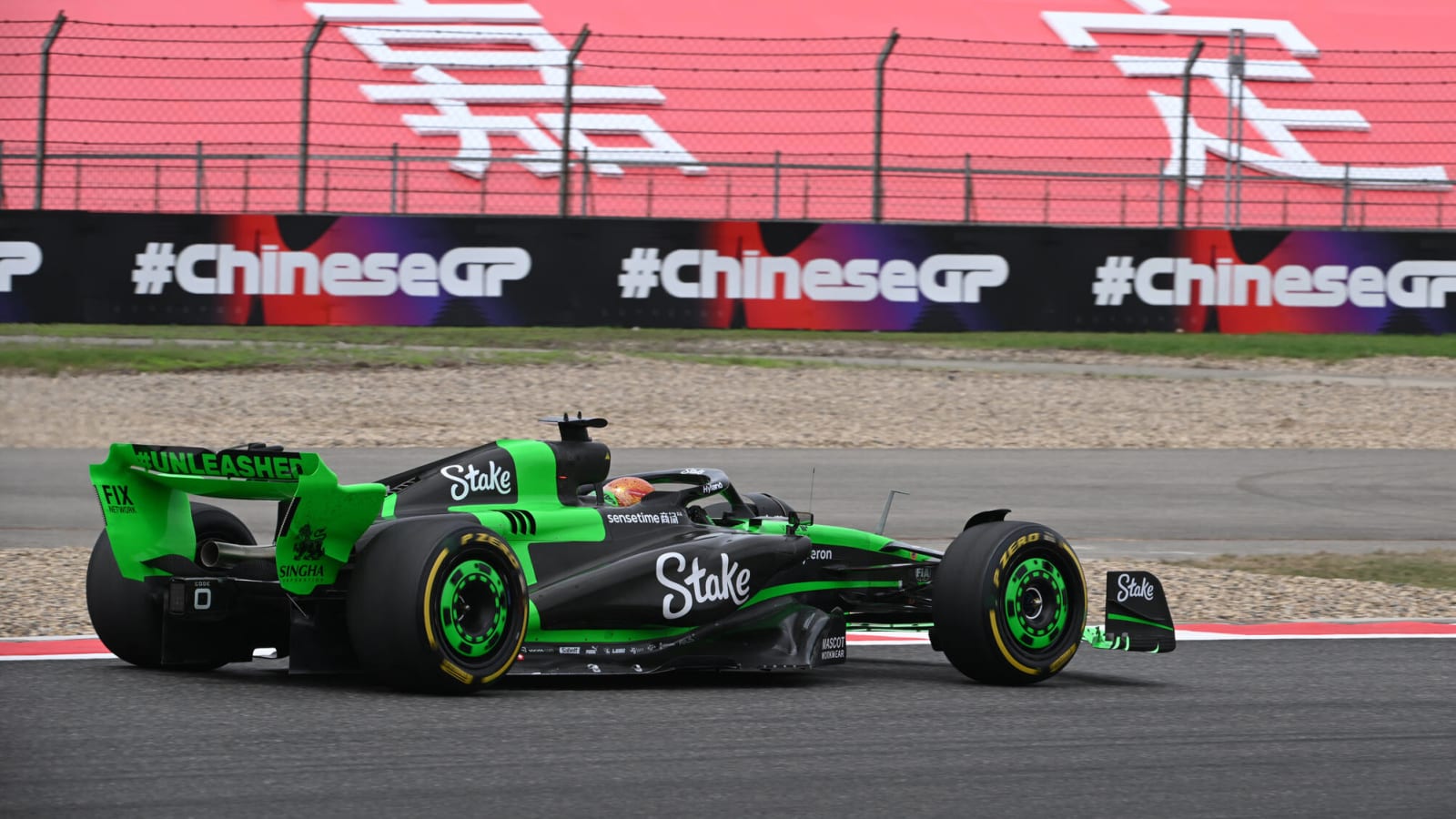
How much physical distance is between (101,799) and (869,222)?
1228 cm

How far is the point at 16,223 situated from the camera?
1512 cm

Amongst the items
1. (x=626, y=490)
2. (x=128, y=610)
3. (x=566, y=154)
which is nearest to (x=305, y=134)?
(x=566, y=154)

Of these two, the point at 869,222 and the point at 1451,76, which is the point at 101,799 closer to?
the point at 869,222

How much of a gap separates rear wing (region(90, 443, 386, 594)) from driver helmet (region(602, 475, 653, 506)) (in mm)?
1038

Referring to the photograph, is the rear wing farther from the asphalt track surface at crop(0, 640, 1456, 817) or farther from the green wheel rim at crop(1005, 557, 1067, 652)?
the green wheel rim at crop(1005, 557, 1067, 652)

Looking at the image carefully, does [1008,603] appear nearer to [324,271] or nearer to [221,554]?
[221,554]

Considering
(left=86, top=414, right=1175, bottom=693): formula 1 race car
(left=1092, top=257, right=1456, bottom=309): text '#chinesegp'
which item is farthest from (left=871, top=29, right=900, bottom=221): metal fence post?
(left=86, top=414, right=1175, bottom=693): formula 1 race car

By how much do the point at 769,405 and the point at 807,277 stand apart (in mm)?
1146

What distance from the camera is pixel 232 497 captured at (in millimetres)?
5684

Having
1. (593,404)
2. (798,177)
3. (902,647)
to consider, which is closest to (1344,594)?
(902,647)

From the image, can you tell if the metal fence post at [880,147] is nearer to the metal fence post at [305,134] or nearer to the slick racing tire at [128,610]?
the metal fence post at [305,134]

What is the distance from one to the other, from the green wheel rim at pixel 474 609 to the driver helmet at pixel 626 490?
87 cm

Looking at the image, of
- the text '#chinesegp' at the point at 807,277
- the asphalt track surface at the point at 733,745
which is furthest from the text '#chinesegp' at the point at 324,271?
the asphalt track surface at the point at 733,745

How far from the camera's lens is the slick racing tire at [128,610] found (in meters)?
5.98
